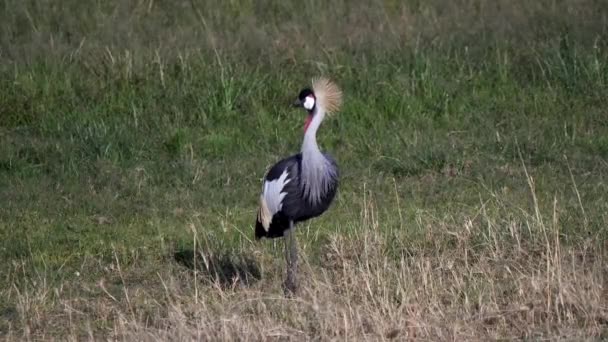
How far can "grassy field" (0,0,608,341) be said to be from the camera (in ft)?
23.3

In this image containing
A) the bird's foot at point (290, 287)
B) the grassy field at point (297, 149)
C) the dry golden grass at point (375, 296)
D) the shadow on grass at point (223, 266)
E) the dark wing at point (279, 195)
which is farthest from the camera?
the shadow on grass at point (223, 266)

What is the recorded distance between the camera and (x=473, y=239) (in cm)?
809

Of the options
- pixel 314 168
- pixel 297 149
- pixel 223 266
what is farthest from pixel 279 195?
pixel 297 149

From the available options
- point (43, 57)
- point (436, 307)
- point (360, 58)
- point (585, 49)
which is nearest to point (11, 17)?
point (43, 57)

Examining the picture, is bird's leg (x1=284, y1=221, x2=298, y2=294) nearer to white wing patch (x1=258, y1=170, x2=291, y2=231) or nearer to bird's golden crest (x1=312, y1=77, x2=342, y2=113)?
white wing patch (x1=258, y1=170, x2=291, y2=231)

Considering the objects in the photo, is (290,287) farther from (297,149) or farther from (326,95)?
(297,149)

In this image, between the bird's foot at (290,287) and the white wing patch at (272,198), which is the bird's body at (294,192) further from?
the bird's foot at (290,287)

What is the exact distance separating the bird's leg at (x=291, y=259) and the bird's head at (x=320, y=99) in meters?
0.67

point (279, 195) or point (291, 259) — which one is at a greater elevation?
point (279, 195)

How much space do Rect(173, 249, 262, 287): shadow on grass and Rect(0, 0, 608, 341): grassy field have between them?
1.0 inches

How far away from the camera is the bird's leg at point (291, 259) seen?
7.57 meters

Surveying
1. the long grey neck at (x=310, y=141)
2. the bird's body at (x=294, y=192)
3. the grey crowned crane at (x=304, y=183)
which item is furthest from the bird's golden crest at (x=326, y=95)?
the bird's body at (x=294, y=192)

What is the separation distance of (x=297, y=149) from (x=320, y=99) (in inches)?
117

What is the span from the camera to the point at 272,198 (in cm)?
777
